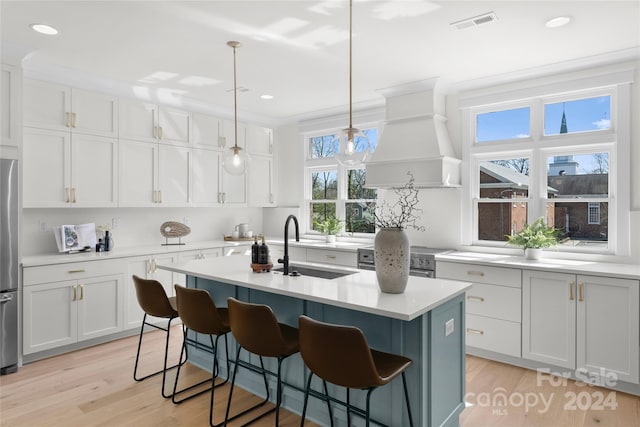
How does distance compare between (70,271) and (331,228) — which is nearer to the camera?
(70,271)

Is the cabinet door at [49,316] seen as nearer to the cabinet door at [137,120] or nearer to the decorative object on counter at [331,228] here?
the cabinet door at [137,120]

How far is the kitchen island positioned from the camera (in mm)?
2025

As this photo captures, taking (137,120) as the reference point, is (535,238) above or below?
below

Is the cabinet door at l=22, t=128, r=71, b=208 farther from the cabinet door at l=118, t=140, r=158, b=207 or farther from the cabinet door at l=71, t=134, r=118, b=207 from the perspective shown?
the cabinet door at l=118, t=140, r=158, b=207

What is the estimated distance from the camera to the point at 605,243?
3.58 meters

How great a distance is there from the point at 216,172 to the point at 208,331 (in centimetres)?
307

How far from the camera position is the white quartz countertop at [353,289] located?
1.90 metres

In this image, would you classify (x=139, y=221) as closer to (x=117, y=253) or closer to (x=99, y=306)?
(x=117, y=253)

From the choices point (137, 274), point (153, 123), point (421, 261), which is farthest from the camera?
point (153, 123)

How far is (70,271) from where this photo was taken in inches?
143

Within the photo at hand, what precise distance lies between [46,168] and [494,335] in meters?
4.40

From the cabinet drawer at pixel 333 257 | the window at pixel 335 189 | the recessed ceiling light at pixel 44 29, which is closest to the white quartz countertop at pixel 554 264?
the cabinet drawer at pixel 333 257

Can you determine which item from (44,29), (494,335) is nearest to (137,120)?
(44,29)

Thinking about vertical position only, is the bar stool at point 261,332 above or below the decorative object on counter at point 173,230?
below
